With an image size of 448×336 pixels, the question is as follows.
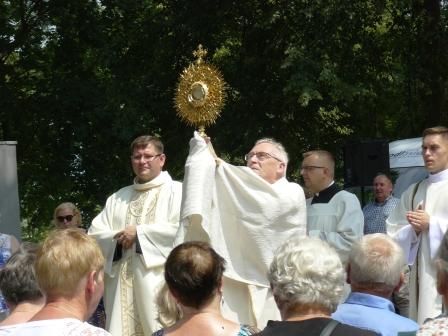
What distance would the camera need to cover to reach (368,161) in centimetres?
1257

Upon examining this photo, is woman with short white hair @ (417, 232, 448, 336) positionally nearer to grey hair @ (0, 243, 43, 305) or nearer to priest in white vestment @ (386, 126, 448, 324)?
grey hair @ (0, 243, 43, 305)

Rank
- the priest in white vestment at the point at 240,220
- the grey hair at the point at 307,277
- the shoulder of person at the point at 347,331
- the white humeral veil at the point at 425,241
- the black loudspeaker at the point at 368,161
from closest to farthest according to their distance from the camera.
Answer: the shoulder of person at the point at 347,331
the grey hair at the point at 307,277
the priest in white vestment at the point at 240,220
the white humeral veil at the point at 425,241
the black loudspeaker at the point at 368,161

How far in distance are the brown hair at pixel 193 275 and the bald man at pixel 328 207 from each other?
3.92 m

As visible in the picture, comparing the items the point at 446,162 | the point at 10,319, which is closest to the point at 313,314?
the point at 10,319

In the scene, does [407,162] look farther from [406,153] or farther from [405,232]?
[405,232]

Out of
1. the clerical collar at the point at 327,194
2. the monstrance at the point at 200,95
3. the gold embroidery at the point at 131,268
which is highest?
the monstrance at the point at 200,95

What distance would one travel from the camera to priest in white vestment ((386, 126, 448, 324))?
738 centimetres

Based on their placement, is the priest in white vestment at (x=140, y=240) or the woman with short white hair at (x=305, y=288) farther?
the priest in white vestment at (x=140, y=240)

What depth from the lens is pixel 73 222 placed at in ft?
33.5

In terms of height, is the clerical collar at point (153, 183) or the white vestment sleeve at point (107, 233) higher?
the clerical collar at point (153, 183)

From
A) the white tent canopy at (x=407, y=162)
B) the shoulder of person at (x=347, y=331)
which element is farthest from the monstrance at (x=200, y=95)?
the white tent canopy at (x=407, y=162)

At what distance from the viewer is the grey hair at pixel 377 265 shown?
14.3 feet

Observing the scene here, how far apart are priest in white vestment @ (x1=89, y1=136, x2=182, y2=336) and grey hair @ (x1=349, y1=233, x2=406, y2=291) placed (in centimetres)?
363

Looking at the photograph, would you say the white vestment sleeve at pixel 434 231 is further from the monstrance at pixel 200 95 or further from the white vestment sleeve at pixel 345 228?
the monstrance at pixel 200 95
